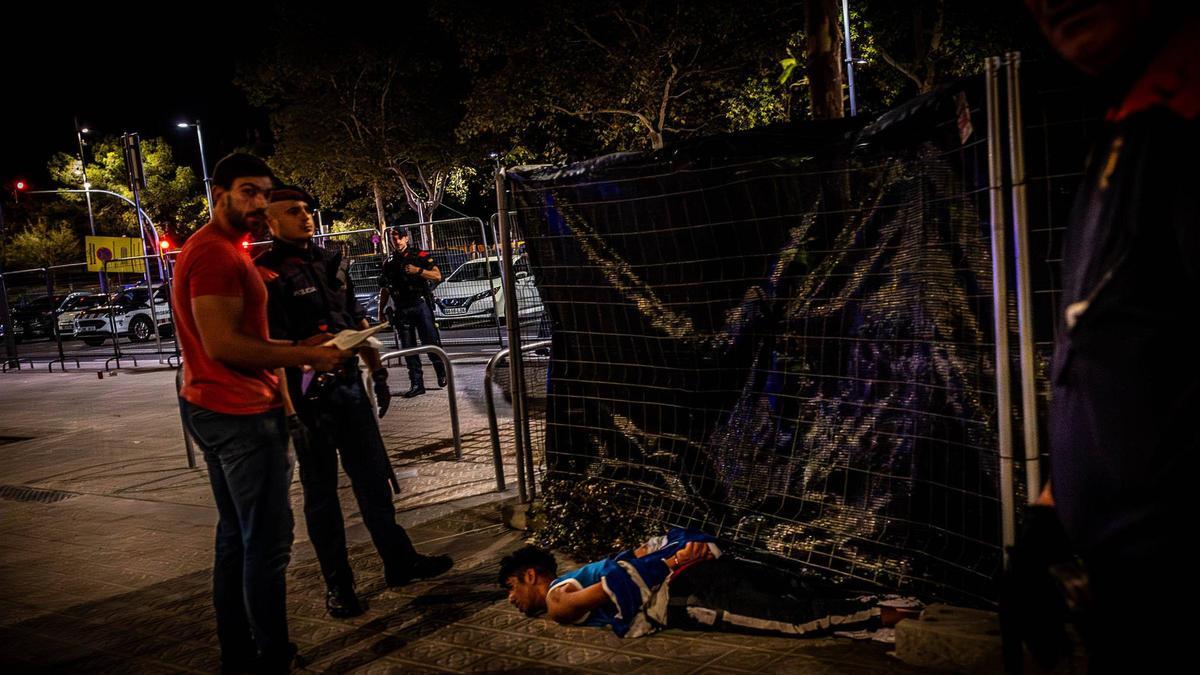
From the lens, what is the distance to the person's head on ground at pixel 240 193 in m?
3.67

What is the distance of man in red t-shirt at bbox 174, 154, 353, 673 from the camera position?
353 centimetres

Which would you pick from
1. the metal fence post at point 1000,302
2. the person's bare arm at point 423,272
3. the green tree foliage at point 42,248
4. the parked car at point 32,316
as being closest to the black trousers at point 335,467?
the metal fence post at point 1000,302

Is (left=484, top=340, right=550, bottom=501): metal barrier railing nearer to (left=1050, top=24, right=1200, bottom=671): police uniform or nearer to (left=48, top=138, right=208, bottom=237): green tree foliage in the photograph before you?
(left=1050, top=24, right=1200, bottom=671): police uniform

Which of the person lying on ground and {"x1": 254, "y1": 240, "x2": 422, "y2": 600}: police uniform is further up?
{"x1": 254, "y1": 240, "x2": 422, "y2": 600}: police uniform

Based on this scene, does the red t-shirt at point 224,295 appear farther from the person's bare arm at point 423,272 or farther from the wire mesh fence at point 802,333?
the person's bare arm at point 423,272

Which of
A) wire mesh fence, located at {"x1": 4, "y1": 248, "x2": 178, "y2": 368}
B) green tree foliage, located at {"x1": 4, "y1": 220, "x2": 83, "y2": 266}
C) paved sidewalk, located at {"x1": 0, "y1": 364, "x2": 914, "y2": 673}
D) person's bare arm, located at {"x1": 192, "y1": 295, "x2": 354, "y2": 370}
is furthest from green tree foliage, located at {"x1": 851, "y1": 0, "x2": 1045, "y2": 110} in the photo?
green tree foliage, located at {"x1": 4, "y1": 220, "x2": 83, "y2": 266}

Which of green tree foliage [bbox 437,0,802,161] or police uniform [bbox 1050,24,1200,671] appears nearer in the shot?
police uniform [bbox 1050,24,1200,671]

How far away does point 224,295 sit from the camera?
138 inches

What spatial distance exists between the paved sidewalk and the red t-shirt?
127cm

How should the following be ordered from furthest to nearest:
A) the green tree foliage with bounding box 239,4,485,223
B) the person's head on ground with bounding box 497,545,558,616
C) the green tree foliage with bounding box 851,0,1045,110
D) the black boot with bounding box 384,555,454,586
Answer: the green tree foliage with bounding box 239,4,485,223 < the green tree foliage with bounding box 851,0,1045,110 < the black boot with bounding box 384,555,454,586 < the person's head on ground with bounding box 497,545,558,616

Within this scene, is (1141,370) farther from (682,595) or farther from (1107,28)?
(682,595)

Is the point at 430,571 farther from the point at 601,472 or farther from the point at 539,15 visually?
the point at 539,15

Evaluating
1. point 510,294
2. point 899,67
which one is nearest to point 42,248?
point 899,67

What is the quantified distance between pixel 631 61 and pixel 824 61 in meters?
15.8
